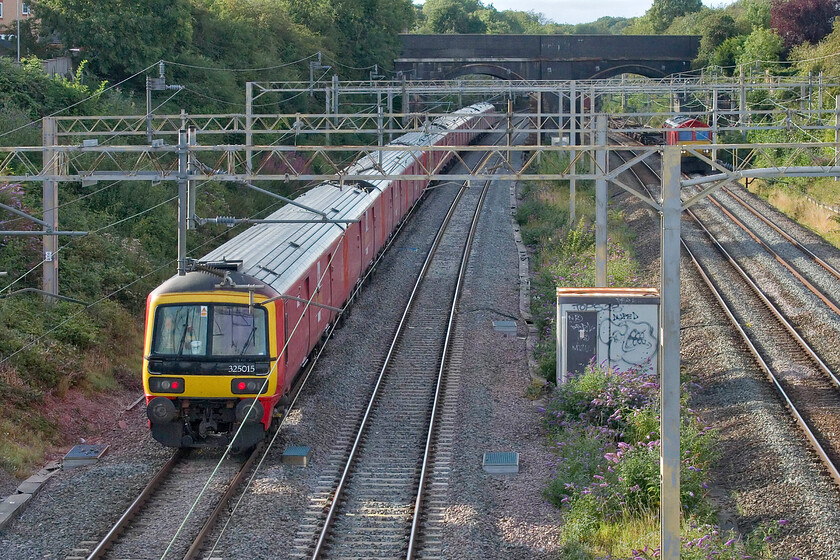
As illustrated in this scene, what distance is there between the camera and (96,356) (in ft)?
56.0

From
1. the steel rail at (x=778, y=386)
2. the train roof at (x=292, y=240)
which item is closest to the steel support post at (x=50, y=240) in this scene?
the train roof at (x=292, y=240)

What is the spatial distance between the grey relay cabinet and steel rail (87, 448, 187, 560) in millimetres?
6265

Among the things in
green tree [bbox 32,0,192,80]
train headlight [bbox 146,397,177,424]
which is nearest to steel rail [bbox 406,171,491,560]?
train headlight [bbox 146,397,177,424]

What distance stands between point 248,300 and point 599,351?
19.3 feet

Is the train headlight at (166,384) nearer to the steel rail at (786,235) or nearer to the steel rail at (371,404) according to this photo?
the steel rail at (371,404)

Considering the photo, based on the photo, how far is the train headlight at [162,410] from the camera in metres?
12.4

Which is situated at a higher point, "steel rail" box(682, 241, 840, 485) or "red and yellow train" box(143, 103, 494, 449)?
"red and yellow train" box(143, 103, 494, 449)

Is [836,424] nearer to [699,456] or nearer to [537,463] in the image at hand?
[699,456]

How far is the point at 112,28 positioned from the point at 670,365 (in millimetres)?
29237

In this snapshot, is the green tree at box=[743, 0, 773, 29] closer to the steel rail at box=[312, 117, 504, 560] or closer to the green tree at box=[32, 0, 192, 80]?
the green tree at box=[32, 0, 192, 80]

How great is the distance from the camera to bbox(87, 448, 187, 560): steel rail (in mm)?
10080

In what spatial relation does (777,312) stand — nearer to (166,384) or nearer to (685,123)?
(166,384)

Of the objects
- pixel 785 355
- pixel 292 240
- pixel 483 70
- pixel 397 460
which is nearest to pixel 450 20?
pixel 483 70

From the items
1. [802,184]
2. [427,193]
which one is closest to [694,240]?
[802,184]
